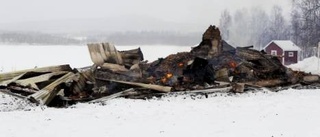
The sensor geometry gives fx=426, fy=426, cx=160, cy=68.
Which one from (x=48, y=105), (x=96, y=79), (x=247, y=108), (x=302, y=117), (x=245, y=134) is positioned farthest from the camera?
(x=96, y=79)

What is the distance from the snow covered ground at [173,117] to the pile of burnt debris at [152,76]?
79 centimetres

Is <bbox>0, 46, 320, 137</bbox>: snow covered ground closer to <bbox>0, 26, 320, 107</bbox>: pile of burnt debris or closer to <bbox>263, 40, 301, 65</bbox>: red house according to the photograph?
<bbox>0, 26, 320, 107</bbox>: pile of burnt debris

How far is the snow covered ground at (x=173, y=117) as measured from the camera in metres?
8.16

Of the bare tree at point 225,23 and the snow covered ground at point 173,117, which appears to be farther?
the bare tree at point 225,23

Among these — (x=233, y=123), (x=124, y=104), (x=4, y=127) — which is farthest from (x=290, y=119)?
(x=4, y=127)

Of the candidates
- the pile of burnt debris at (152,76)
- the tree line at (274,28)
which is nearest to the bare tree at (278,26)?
the tree line at (274,28)

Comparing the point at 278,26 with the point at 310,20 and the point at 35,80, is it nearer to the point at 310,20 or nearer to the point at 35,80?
the point at 310,20

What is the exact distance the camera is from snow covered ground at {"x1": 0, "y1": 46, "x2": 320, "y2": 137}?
26.8 feet

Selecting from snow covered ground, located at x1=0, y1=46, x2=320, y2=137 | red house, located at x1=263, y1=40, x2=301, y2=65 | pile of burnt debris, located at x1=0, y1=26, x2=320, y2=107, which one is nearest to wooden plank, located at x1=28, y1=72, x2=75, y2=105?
pile of burnt debris, located at x1=0, y1=26, x2=320, y2=107

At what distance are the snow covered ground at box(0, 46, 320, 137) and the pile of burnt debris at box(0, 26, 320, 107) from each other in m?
0.79

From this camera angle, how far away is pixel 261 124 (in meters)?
8.91

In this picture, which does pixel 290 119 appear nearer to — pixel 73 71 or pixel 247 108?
pixel 247 108

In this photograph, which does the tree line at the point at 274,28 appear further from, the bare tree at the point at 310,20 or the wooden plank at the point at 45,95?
the wooden plank at the point at 45,95

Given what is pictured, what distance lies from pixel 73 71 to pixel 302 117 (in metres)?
7.81
